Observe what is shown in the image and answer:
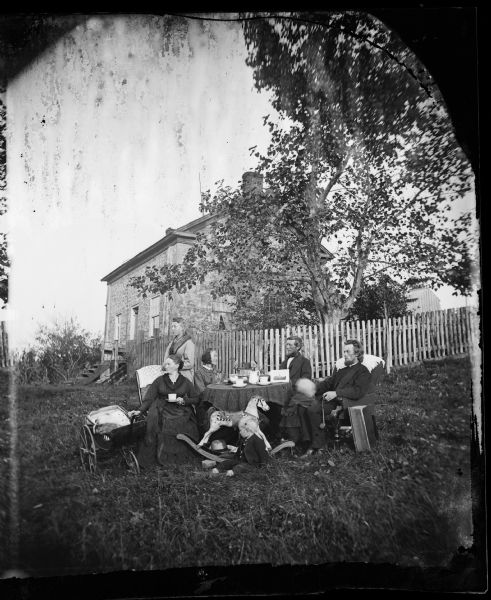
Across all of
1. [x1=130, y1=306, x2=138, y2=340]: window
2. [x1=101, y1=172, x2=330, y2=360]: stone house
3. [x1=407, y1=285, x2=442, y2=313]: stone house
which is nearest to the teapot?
[x1=101, y1=172, x2=330, y2=360]: stone house

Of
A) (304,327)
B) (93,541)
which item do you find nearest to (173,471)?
(93,541)

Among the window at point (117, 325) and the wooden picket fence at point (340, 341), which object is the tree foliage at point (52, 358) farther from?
the wooden picket fence at point (340, 341)

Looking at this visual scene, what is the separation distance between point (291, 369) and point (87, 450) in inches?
80.1

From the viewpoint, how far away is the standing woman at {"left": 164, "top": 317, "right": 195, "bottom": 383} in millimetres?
4789

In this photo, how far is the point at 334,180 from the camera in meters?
4.97

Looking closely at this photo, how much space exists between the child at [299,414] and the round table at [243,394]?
84mm

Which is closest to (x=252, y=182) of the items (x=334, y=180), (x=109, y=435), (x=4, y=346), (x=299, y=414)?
(x=334, y=180)

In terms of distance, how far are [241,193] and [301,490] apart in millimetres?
2885

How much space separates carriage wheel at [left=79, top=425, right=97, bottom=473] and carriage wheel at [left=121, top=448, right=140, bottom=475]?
27 cm

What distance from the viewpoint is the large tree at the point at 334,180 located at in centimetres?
473

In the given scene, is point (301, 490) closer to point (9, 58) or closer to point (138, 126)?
point (138, 126)

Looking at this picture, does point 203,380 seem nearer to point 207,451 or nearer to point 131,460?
point 207,451

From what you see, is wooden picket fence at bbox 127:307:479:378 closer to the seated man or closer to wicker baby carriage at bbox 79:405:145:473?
the seated man

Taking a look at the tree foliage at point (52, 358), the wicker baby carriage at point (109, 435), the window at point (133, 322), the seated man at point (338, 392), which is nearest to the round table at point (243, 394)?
the seated man at point (338, 392)
